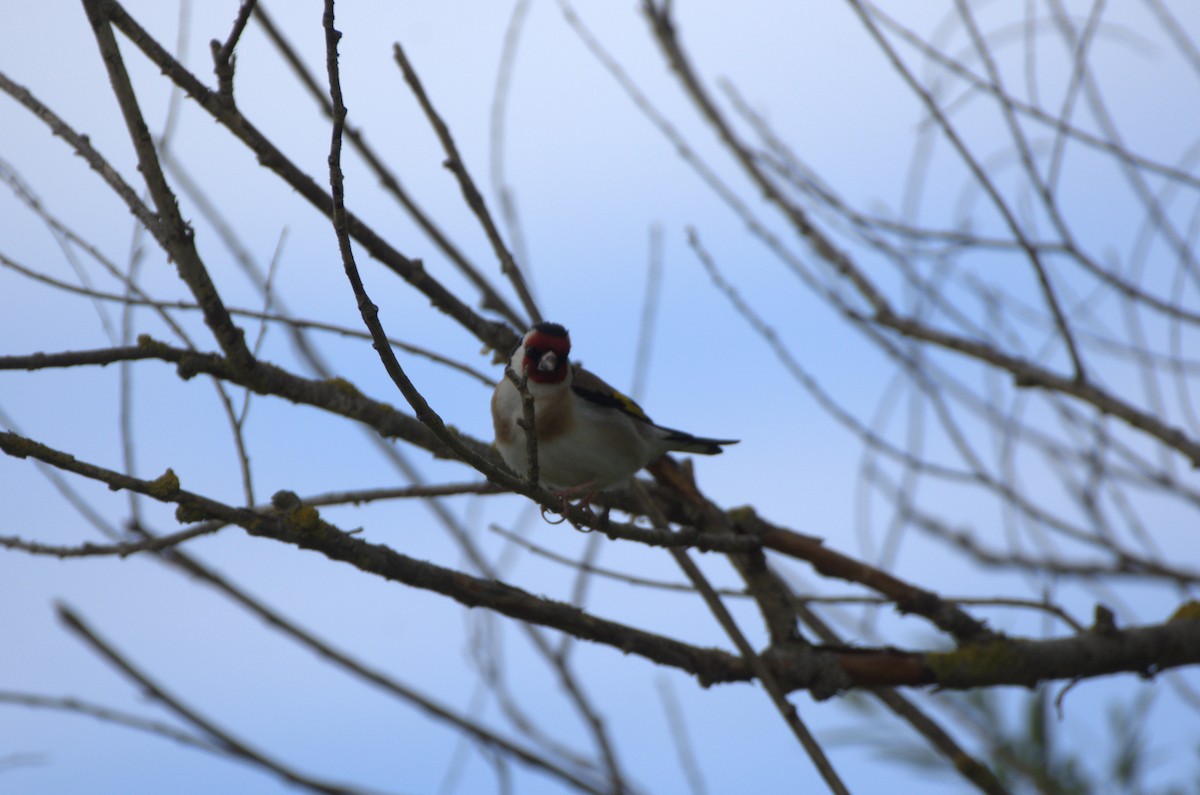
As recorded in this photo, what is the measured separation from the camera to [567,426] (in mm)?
4375

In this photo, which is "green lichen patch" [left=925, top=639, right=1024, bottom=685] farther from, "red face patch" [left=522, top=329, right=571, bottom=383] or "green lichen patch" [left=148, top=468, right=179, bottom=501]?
"green lichen patch" [left=148, top=468, right=179, bottom=501]

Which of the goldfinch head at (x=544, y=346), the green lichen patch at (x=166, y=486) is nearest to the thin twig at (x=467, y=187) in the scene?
the goldfinch head at (x=544, y=346)

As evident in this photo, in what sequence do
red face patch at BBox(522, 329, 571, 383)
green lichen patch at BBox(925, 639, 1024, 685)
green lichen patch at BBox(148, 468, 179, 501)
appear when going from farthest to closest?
red face patch at BBox(522, 329, 571, 383)
green lichen patch at BBox(925, 639, 1024, 685)
green lichen patch at BBox(148, 468, 179, 501)

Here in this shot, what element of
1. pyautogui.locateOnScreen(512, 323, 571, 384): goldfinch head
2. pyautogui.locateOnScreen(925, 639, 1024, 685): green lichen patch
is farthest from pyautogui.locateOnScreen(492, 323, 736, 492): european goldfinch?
pyautogui.locateOnScreen(925, 639, 1024, 685): green lichen patch

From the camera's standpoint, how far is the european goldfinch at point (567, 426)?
4230 mm

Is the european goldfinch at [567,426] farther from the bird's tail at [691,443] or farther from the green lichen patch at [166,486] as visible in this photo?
the green lichen patch at [166,486]

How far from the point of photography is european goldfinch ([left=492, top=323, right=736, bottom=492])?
4230mm

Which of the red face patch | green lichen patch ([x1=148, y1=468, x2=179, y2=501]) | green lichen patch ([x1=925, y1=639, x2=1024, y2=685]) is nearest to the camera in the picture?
green lichen patch ([x1=148, y1=468, x2=179, y2=501])

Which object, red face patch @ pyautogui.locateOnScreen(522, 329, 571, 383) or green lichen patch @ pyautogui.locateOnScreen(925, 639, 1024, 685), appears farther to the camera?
red face patch @ pyautogui.locateOnScreen(522, 329, 571, 383)

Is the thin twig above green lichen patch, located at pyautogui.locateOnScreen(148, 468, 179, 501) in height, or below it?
above

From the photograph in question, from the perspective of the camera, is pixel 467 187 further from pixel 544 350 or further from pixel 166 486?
pixel 166 486

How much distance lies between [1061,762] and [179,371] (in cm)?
338

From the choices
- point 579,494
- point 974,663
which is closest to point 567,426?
point 579,494

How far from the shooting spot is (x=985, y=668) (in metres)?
4.04
